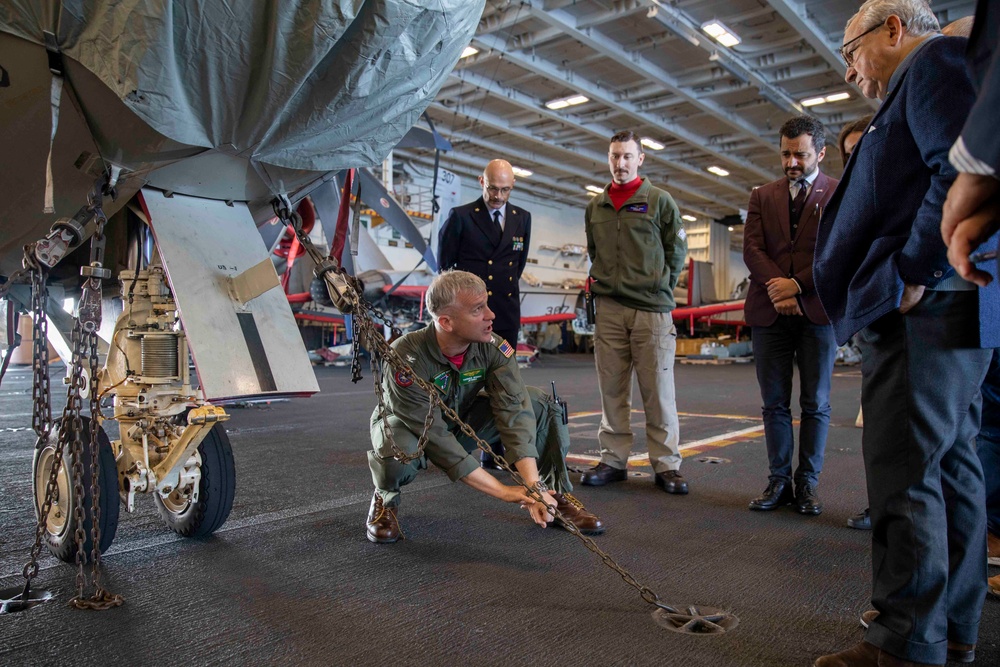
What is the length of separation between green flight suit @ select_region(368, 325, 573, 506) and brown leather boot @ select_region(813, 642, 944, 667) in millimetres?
1162

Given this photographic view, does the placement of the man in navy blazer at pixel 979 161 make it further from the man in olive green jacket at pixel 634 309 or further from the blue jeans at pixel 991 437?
the man in olive green jacket at pixel 634 309

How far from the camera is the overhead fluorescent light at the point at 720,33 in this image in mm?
11672

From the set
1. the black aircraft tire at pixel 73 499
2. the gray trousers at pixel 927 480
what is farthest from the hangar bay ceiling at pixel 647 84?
the gray trousers at pixel 927 480

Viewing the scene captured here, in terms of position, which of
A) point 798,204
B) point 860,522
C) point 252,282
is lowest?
point 860,522

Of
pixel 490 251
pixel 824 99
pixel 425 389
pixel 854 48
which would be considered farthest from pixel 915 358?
pixel 824 99

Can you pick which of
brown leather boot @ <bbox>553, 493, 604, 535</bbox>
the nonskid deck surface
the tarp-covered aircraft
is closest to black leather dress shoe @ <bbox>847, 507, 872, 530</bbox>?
the nonskid deck surface

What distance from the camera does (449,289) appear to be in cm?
247

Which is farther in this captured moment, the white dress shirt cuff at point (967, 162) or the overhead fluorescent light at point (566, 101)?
the overhead fluorescent light at point (566, 101)

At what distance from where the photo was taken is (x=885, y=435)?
1467 millimetres

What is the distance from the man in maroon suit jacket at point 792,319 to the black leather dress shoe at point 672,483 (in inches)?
15.1

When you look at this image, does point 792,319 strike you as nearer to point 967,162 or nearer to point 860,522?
point 860,522

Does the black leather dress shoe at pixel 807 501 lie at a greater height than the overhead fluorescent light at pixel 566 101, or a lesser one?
lesser

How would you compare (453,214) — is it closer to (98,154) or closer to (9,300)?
(98,154)

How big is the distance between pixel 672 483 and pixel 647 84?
14055mm
